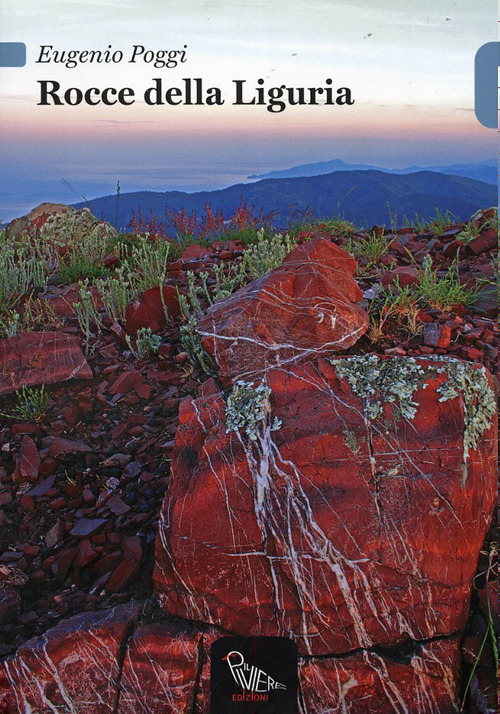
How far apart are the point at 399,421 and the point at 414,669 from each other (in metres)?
1.01

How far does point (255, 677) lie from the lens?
2.65 m

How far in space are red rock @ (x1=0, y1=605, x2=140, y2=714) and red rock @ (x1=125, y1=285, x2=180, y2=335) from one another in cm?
245

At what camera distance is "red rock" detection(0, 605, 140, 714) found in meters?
2.73

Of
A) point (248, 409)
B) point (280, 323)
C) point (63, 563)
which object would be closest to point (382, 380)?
point (248, 409)

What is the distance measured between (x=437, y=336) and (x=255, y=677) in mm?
2242

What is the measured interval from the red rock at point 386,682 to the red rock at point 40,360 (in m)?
2.55

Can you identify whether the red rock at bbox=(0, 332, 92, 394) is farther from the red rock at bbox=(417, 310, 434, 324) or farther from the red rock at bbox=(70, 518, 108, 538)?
the red rock at bbox=(417, 310, 434, 324)

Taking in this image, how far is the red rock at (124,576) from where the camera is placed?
308 centimetres

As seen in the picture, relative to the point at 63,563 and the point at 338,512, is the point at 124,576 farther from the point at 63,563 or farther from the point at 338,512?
the point at 338,512

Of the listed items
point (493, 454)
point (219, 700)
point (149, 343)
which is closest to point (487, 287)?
point (493, 454)

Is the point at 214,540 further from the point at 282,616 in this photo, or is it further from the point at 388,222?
the point at 388,222

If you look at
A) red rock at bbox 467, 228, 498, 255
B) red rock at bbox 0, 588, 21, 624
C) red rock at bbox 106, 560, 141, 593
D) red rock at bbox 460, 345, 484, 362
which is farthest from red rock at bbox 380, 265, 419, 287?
red rock at bbox 0, 588, 21, 624

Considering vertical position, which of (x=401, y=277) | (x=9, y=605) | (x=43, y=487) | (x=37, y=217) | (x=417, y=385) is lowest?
(x=9, y=605)

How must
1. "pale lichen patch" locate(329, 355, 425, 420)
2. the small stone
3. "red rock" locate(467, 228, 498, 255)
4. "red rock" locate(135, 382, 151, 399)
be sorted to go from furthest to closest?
"red rock" locate(467, 228, 498, 255), "red rock" locate(135, 382, 151, 399), the small stone, "pale lichen patch" locate(329, 355, 425, 420)
